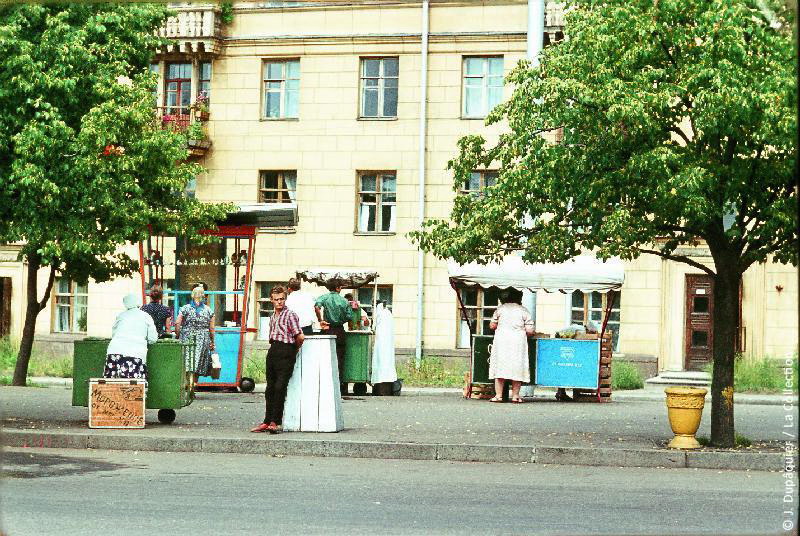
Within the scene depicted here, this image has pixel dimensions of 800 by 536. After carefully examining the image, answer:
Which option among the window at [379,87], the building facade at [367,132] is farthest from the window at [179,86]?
the window at [379,87]

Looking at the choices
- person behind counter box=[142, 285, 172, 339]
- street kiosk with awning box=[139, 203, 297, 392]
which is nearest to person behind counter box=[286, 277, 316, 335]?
street kiosk with awning box=[139, 203, 297, 392]

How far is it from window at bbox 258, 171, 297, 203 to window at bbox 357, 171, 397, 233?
1.98 metres

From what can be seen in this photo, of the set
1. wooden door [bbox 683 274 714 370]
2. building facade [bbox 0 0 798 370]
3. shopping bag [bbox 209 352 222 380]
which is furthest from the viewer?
building facade [bbox 0 0 798 370]

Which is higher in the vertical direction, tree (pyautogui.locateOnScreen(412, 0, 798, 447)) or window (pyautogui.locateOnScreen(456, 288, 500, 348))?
tree (pyautogui.locateOnScreen(412, 0, 798, 447))

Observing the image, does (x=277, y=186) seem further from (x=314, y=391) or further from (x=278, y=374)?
(x=278, y=374)

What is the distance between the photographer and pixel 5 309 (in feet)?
127

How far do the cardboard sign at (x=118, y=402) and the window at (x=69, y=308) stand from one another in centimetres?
2301

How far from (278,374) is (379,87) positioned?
831 inches

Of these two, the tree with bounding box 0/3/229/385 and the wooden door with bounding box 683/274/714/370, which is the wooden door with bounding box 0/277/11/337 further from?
the wooden door with bounding box 683/274/714/370

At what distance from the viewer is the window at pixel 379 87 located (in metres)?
35.8

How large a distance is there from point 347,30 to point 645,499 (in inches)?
1039

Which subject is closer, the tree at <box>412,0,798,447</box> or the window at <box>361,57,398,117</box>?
the tree at <box>412,0,798,447</box>

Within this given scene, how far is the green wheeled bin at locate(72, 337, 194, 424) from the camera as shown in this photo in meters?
16.6

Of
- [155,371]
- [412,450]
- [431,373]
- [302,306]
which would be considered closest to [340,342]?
[302,306]
